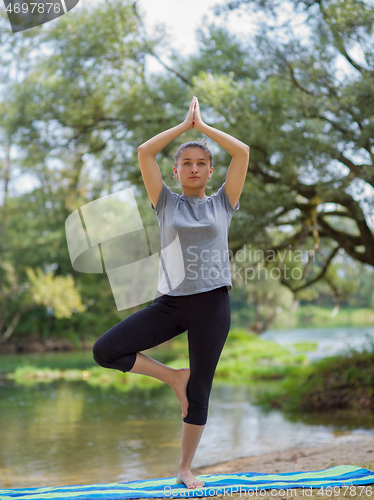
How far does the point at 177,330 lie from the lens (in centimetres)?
253

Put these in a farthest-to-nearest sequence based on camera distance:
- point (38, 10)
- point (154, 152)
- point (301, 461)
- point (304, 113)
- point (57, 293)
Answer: point (57, 293) → point (38, 10) → point (304, 113) → point (301, 461) → point (154, 152)

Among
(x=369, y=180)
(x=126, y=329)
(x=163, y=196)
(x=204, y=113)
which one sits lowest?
(x=126, y=329)

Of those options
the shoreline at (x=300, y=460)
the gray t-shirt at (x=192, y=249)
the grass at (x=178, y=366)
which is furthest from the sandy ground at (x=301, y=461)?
the grass at (x=178, y=366)

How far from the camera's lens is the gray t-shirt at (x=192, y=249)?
2427 millimetres

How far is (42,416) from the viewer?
Result: 24.7 feet

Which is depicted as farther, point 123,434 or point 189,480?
point 123,434

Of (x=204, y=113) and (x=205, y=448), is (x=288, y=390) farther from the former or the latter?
(x=204, y=113)

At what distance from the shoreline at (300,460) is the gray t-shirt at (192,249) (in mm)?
1795

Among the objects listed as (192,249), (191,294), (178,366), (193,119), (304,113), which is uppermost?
(304,113)

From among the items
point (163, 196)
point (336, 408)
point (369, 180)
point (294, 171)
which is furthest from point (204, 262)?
point (336, 408)

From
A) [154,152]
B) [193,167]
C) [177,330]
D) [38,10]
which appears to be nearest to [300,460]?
[177,330]

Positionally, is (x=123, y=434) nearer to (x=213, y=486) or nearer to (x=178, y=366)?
(x=213, y=486)

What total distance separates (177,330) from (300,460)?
224cm

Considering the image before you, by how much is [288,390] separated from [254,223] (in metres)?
3.16
